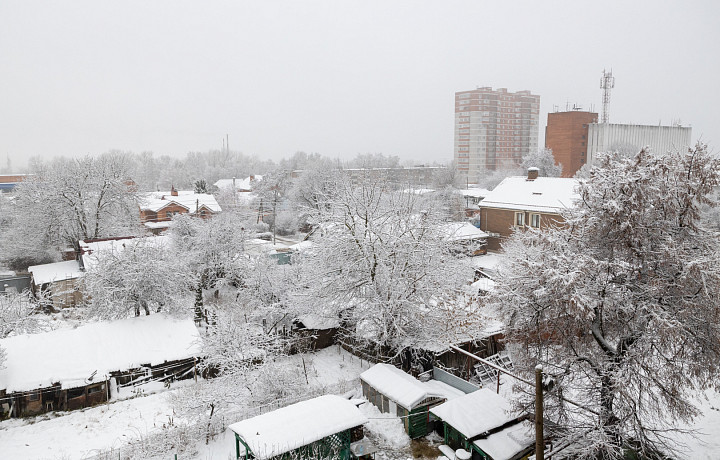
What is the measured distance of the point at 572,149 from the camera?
6931 centimetres

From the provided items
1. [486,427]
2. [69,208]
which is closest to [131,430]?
[486,427]

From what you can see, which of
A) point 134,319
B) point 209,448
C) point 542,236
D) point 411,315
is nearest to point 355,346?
point 411,315

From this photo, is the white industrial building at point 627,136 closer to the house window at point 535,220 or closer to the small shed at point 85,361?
the house window at point 535,220

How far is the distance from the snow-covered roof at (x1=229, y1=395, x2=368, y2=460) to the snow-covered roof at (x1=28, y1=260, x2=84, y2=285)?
22.0 metres

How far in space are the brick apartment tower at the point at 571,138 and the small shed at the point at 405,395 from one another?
64.5m

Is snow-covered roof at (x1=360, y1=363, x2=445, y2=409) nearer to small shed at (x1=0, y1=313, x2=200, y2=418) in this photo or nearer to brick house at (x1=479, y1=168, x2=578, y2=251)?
small shed at (x1=0, y1=313, x2=200, y2=418)

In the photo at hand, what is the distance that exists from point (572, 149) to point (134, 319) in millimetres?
68234

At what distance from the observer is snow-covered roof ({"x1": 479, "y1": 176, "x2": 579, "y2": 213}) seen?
31359 mm

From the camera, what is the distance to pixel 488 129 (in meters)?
101

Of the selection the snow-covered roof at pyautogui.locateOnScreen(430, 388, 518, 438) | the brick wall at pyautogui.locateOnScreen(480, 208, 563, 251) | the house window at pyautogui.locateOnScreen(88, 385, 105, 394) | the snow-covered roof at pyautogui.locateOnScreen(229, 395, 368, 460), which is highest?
the brick wall at pyautogui.locateOnScreen(480, 208, 563, 251)

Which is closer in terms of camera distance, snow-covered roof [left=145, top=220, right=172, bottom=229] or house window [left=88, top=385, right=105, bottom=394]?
house window [left=88, top=385, right=105, bottom=394]

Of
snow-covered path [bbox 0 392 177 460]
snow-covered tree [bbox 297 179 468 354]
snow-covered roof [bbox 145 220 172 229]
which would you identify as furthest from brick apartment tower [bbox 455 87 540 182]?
snow-covered path [bbox 0 392 177 460]

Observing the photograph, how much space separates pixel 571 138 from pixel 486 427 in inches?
2697

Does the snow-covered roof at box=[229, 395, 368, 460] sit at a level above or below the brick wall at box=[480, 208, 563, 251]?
below
